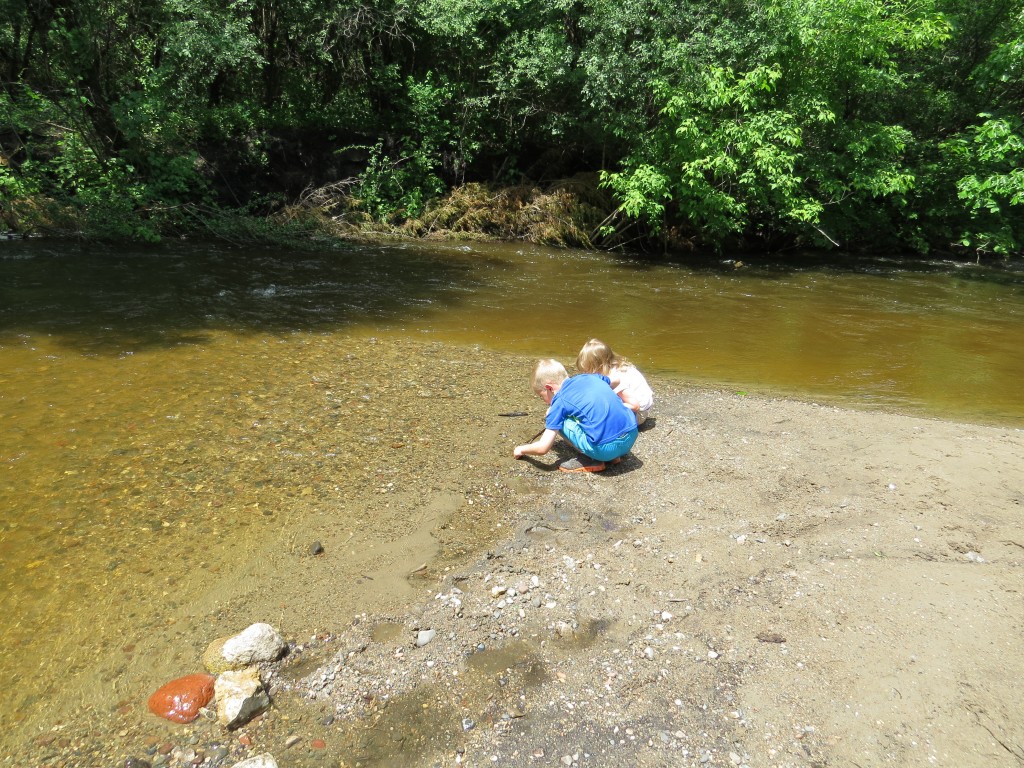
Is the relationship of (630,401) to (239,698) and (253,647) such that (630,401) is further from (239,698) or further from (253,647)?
(239,698)

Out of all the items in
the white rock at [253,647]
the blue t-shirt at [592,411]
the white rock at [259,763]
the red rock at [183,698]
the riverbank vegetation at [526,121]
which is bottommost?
the red rock at [183,698]

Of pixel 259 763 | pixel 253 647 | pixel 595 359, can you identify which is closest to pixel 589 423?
pixel 595 359

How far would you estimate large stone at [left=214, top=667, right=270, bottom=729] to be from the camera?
2615 millimetres

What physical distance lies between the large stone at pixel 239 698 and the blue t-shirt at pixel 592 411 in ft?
8.49

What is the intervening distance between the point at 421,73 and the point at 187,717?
19229 mm

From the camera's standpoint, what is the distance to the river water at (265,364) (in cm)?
359

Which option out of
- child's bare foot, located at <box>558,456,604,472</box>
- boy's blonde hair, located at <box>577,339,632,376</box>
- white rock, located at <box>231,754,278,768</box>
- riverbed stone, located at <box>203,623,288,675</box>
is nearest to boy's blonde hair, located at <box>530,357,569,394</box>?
boy's blonde hair, located at <box>577,339,632,376</box>

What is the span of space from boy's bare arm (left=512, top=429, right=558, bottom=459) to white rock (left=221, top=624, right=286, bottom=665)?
2.28 m

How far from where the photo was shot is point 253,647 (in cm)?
294

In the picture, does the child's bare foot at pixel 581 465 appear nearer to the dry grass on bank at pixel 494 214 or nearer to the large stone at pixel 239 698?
the large stone at pixel 239 698

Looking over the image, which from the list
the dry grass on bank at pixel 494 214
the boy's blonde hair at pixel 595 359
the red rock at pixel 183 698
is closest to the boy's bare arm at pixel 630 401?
the boy's blonde hair at pixel 595 359

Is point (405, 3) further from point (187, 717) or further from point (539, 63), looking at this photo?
point (187, 717)

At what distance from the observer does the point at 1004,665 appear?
9.32 feet

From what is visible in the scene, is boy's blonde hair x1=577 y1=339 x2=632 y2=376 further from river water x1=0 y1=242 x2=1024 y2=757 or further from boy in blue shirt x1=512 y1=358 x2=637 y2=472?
river water x1=0 y1=242 x2=1024 y2=757
